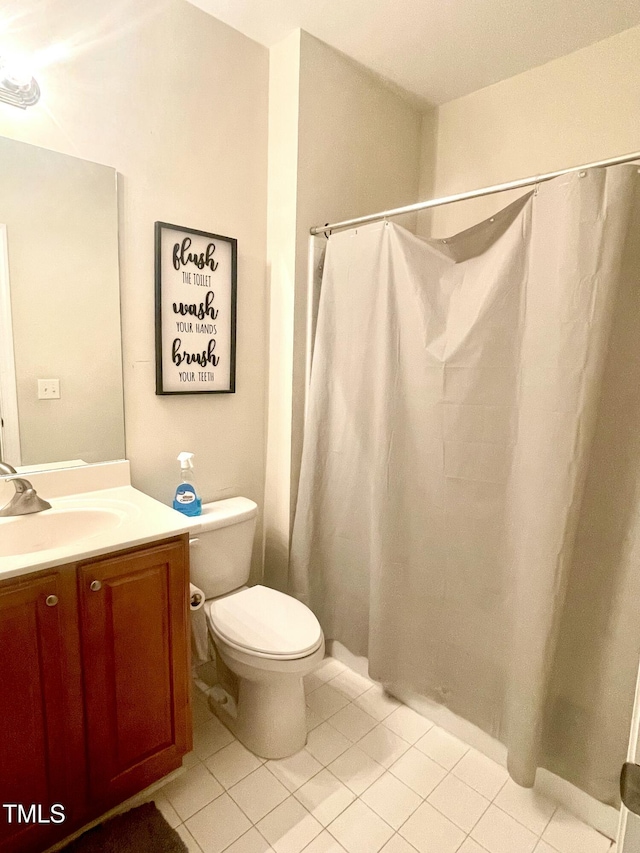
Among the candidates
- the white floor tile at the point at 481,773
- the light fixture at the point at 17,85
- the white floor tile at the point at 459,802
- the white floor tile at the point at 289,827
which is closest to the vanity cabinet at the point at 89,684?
the white floor tile at the point at 289,827

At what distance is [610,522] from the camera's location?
1233mm

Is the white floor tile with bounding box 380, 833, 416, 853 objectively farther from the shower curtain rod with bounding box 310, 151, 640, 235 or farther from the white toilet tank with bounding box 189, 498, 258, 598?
the shower curtain rod with bounding box 310, 151, 640, 235

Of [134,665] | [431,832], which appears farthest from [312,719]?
[134,665]

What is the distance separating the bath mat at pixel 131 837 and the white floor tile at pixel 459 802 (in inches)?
29.6

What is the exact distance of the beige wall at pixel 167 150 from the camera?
1.39 metres

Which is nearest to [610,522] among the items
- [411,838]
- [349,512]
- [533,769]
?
[533,769]

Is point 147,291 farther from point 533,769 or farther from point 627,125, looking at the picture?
point 533,769

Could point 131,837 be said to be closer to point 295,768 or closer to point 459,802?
point 295,768

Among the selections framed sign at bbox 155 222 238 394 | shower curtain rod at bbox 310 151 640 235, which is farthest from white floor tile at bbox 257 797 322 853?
shower curtain rod at bbox 310 151 640 235

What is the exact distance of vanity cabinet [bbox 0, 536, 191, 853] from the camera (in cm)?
105

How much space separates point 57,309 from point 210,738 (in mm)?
1529

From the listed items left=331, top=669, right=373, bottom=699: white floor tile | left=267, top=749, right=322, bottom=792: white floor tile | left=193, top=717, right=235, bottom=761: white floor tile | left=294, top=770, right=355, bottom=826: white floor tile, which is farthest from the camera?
left=331, top=669, right=373, bottom=699: white floor tile

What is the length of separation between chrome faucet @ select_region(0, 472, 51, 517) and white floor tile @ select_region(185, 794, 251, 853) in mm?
1000

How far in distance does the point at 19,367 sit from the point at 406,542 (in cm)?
138
